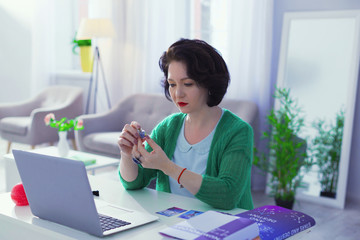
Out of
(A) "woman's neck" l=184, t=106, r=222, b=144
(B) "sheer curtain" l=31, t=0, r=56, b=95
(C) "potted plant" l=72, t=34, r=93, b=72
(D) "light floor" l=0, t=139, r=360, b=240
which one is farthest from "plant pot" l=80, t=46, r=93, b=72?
(A) "woman's neck" l=184, t=106, r=222, b=144

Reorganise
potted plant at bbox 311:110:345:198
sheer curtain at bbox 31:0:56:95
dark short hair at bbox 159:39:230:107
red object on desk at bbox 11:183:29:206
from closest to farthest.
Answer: red object on desk at bbox 11:183:29:206 < dark short hair at bbox 159:39:230:107 < potted plant at bbox 311:110:345:198 < sheer curtain at bbox 31:0:56:95

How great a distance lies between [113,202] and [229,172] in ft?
1.31

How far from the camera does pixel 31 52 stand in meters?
6.08

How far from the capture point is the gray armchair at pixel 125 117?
13.0ft

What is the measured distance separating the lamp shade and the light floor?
Result: 1650 mm

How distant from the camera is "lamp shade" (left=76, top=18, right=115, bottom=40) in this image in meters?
4.71

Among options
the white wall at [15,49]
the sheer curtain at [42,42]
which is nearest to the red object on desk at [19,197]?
the sheer curtain at [42,42]

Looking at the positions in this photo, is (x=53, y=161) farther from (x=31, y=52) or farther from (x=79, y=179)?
(x=31, y=52)

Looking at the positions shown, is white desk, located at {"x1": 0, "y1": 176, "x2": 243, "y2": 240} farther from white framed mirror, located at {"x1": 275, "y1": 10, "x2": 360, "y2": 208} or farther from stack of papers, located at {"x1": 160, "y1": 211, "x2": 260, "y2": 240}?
white framed mirror, located at {"x1": 275, "y1": 10, "x2": 360, "y2": 208}

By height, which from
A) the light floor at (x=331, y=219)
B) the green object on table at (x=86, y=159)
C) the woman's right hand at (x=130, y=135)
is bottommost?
the light floor at (x=331, y=219)

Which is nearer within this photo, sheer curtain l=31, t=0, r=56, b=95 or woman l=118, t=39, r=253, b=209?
woman l=118, t=39, r=253, b=209

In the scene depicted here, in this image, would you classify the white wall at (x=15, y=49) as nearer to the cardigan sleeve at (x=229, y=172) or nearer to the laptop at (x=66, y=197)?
the cardigan sleeve at (x=229, y=172)

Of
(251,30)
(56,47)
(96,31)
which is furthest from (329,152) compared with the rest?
(56,47)

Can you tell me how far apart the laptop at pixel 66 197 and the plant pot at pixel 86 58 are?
4203 mm
